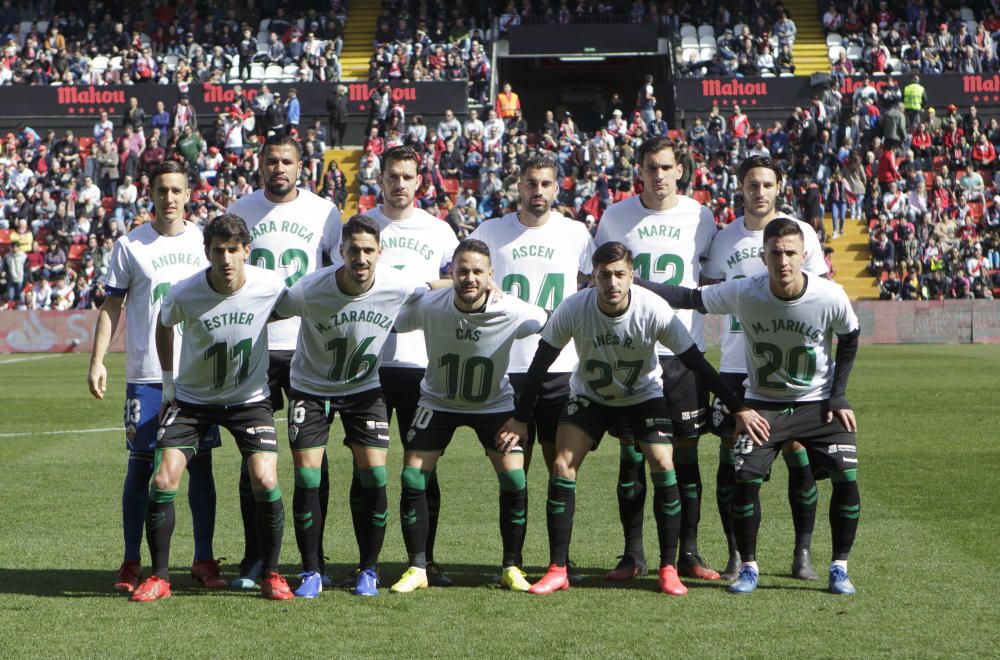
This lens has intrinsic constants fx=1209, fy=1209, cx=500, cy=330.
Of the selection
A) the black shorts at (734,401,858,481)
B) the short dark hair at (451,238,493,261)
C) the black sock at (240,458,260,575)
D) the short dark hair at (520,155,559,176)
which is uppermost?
the short dark hair at (520,155,559,176)

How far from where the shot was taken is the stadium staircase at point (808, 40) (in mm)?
39812

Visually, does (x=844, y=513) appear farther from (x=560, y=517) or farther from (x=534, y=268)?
(x=534, y=268)

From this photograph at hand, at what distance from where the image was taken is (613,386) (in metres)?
6.96

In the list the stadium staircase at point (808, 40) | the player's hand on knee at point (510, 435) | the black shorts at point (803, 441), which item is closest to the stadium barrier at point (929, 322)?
the stadium staircase at point (808, 40)

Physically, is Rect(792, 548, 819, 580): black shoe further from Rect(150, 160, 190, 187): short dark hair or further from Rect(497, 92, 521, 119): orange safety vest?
Rect(497, 92, 521, 119): orange safety vest

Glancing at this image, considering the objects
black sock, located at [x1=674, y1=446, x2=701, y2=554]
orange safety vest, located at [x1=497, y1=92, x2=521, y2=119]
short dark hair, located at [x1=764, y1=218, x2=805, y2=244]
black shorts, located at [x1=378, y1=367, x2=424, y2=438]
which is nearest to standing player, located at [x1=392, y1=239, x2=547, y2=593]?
black shorts, located at [x1=378, y1=367, x2=424, y2=438]

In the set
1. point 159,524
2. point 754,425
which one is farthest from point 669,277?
point 159,524

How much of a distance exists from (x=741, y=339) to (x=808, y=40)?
3639cm

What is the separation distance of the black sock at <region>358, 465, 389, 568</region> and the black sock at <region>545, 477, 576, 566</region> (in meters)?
0.96

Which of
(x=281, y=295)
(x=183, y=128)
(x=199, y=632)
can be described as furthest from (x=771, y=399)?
(x=183, y=128)

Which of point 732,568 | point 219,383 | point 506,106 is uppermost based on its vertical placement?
point 506,106

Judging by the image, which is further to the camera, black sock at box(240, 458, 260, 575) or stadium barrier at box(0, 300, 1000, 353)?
stadium barrier at box(0, 300, 1000, 353)

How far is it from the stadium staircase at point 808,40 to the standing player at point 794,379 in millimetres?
33109

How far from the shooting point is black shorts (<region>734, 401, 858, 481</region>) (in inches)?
270
